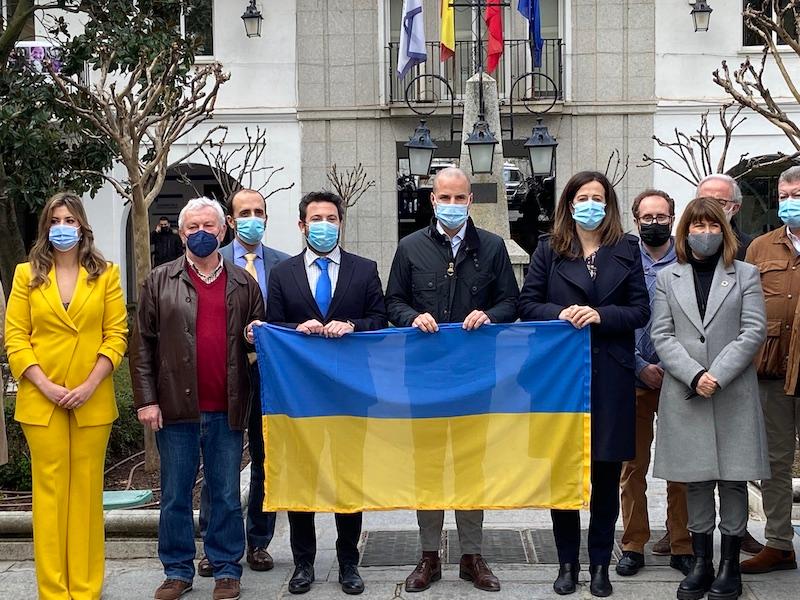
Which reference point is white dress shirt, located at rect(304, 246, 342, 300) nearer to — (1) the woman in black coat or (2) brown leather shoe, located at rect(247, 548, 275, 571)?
(1) the woman in black coat

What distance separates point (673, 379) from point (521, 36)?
16252 mm

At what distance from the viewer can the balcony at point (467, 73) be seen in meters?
20.4

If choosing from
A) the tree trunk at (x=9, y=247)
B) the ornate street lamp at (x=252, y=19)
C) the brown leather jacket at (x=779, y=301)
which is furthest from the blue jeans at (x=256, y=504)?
the ornate street lamp at (x=252, y=19)

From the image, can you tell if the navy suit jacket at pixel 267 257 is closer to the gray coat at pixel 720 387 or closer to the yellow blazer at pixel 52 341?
the yellow blazer at pixel 52 341

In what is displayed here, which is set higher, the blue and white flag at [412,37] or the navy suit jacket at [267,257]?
the blue and white flag at [412,37]

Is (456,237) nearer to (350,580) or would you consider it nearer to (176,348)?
(176,348)

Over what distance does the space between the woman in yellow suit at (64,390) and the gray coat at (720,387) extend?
3.03 m

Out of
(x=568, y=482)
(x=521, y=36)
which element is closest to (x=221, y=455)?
(x=568, y=482)

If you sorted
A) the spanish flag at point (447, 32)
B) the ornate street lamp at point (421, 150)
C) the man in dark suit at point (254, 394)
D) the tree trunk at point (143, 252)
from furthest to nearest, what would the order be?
the spanish flag at point (447, 32) < the ornate street lamp at point (421, 150) < the tree trunk at point (143, 252) < the man in dark suit at point (254, 394)

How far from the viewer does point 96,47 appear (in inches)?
418

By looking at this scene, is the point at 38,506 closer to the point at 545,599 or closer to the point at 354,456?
the point at 354,456

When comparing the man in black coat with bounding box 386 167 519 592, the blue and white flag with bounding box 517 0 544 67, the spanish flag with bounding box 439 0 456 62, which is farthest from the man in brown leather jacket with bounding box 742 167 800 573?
the blue and white flag with bounding box 517 0 544 67

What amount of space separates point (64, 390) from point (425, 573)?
2.22 meters

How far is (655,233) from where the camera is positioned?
6.07 metres
